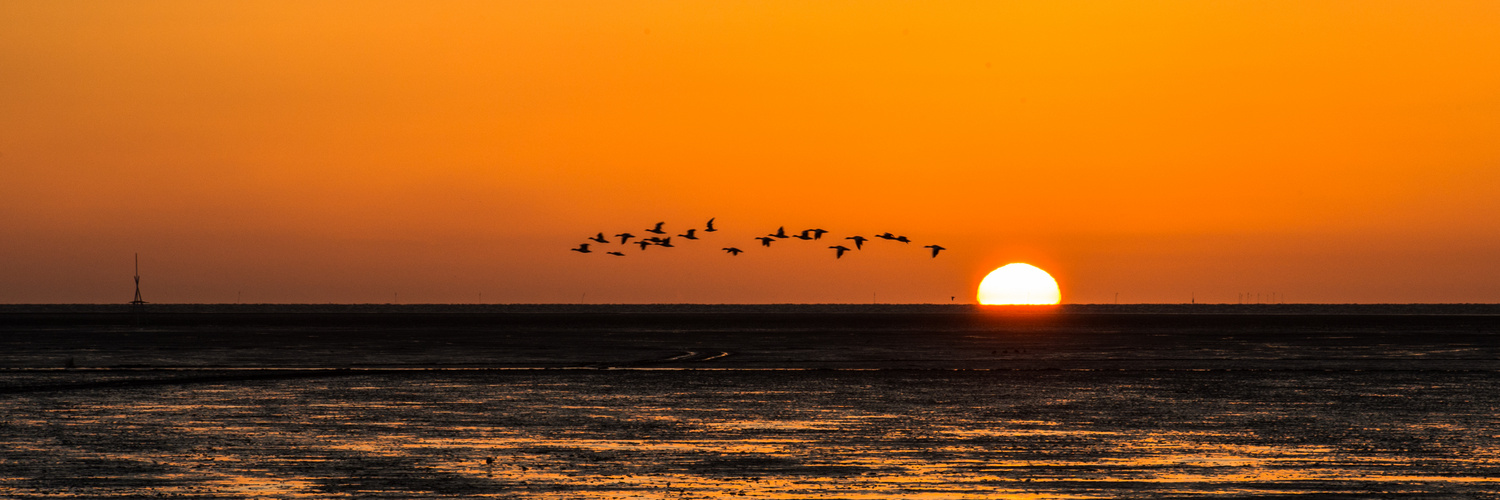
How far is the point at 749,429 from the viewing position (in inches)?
941

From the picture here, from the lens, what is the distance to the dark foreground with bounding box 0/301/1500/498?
57.1ft

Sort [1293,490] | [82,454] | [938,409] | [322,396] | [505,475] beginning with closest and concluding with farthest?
1. [1293,490]
2. [505,475]
3. [82,454]
4. [938,409]
5. [322,396]

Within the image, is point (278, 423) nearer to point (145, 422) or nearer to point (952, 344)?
point (145, 422)

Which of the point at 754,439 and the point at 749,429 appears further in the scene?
the point at 749,429

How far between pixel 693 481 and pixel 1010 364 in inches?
1189

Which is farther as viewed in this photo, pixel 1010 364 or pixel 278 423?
pixel 1010 364

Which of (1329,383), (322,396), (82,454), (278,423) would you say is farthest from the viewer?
(1329,383)

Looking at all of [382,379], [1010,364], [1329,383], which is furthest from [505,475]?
[1010,364]

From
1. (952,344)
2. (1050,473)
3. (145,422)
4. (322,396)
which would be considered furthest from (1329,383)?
(952,344)

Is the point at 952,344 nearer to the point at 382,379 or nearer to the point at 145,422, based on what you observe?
the point at 382,379

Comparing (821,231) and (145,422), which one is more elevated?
(821,231)

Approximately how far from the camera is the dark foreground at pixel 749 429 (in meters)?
17.4

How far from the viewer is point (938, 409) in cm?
2800

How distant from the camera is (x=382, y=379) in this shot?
3794 centimetres
